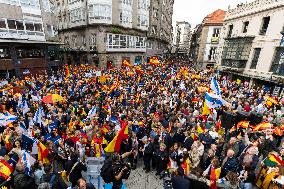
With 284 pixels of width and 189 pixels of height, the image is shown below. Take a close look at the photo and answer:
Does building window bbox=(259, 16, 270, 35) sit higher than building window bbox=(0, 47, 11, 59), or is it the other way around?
building window bbox=(259, 16, 270, 35)

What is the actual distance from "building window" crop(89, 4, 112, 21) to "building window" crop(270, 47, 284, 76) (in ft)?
76.5

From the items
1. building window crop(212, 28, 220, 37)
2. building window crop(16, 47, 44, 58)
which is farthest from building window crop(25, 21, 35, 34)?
building window crop(212, 28, 220, 37)

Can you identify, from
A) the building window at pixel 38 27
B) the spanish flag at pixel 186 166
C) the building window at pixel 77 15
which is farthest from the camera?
the building window at pixel 77 15

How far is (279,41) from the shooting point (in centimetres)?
2061

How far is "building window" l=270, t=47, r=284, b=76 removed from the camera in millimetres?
20370

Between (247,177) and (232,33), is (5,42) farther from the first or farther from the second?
(232,33)

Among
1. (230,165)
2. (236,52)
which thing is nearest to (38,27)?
(236,52)

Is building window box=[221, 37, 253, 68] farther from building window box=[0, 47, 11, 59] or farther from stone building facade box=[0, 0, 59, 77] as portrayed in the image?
building window box=[0, 47, 11, 59]

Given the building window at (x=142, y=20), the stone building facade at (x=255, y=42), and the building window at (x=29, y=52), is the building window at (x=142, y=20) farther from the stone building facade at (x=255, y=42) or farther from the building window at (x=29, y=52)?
the building window at (x=29, y=52)

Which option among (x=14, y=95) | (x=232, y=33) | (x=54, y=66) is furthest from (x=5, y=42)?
(x=232, y=33)

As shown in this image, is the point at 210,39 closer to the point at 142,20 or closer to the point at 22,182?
the point at 142,20

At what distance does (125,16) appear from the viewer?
114 ft

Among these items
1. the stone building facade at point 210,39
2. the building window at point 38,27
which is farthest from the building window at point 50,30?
the stone building facade at point 210,39

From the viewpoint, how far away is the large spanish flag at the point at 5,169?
585 centimetres
